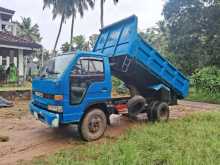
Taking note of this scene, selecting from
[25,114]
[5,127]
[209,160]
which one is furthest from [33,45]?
[209,160]

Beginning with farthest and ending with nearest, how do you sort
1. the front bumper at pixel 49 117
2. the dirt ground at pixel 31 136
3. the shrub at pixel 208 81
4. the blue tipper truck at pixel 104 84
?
1. the shrub at pixel 208 81
2. the blue tipper truck at pixel 104 84
3. the front bumper at pixel 49 117
4. the dirt ground at pixel 31 136

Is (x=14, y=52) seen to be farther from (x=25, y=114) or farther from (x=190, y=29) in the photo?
(x=190, y=29)

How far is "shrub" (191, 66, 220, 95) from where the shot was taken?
1652cm

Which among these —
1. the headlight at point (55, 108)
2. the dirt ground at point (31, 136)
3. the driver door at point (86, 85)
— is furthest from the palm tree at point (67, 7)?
the headlight at point (55, 108)

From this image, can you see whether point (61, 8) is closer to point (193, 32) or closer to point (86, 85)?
point (193, 32)

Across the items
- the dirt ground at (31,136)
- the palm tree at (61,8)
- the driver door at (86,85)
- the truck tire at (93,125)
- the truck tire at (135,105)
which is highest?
the palm tree at (61,8)

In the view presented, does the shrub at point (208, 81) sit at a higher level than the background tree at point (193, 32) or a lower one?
lower

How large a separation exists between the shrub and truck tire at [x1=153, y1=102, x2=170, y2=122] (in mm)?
7924

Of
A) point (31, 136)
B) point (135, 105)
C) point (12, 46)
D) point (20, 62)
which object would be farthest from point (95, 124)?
Answer: point (20, 62)

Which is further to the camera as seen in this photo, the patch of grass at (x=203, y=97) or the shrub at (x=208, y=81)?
the shrub at (x=208, y=81)

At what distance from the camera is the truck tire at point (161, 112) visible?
370 inches

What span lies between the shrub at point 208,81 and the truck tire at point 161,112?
792 centimetres

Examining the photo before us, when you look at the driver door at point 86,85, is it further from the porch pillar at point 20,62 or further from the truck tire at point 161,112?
the porch pillar at point 20,62

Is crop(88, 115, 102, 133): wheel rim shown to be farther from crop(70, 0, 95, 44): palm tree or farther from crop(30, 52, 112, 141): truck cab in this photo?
crop(70, 0, 95, 44): palm tree
